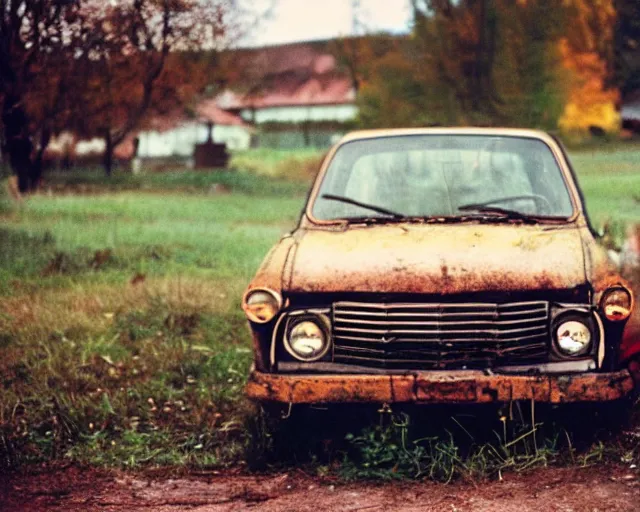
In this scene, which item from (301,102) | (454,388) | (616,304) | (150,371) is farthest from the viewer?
(301,102)

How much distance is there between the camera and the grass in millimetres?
4730

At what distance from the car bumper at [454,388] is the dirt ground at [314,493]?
42cm

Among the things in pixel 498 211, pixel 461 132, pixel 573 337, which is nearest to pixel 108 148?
pixel 461 132

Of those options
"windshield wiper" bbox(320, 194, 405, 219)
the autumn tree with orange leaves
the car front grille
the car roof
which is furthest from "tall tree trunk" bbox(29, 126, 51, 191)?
the car front grille

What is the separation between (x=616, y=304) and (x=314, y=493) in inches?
63.9

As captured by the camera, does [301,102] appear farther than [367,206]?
Yes

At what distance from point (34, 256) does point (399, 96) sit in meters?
14.7

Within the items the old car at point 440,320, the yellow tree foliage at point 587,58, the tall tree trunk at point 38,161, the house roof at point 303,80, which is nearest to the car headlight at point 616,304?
the old car at point 440,320

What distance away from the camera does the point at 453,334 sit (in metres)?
4.36

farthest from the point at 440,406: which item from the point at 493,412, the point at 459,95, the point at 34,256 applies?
the point at 459,95

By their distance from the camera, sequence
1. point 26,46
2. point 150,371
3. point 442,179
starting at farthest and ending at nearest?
1. point 26,46
2. point 150,371
3. point 442,179

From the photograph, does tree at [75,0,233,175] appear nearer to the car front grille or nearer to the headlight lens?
the car front grille

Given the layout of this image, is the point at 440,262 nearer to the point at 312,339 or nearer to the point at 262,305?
the point at 312,339

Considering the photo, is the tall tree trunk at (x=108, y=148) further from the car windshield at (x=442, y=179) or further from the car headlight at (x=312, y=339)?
the car headlight at (x=312, y=339)
